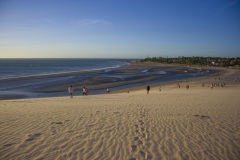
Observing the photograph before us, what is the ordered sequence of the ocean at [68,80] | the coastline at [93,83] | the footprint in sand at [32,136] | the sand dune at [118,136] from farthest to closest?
the ocean at [68,80], the coastline at [93,83], the footprint in sand at [32,136], the sand dune at [118,136]

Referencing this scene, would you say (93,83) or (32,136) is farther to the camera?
(93,83)

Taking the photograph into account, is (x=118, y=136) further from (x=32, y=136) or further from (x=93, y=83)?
(x=93, y=83)

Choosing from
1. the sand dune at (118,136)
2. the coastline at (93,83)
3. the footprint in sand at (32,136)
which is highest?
the footprint in sand at (32,136)

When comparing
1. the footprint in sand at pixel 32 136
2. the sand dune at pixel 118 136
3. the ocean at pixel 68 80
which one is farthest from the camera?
the ocean at pixel 68 80

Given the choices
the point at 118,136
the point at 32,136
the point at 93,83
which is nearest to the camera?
the point at 32,136

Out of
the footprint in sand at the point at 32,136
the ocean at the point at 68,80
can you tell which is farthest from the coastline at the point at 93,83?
the footprint in sand at the point at 32,136

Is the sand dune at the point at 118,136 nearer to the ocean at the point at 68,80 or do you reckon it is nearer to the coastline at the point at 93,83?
the coastline at the point at 93,83

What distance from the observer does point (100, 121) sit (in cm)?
802

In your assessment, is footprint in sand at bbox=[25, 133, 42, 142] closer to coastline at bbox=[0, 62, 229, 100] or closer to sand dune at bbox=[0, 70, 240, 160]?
sand dune at bbox=[0, 70, 240, 160]

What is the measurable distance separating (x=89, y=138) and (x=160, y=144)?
228 centimetres

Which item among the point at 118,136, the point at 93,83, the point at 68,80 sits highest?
the point at 118,136

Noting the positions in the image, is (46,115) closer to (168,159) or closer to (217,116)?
(168,159)

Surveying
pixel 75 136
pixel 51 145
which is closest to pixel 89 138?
pixel 75 136

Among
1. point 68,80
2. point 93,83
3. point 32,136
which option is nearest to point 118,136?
point 32,136
